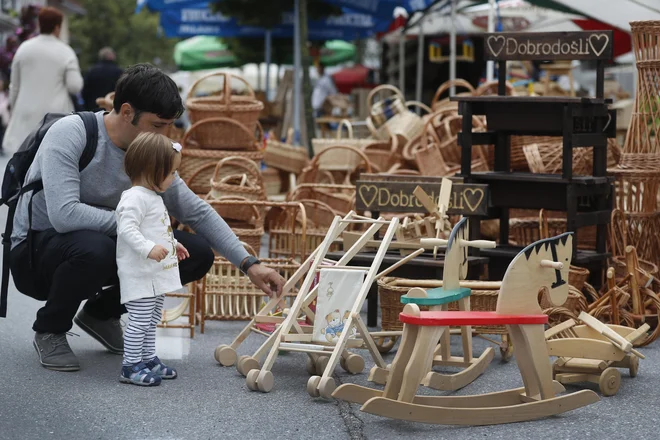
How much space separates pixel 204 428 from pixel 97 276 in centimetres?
100

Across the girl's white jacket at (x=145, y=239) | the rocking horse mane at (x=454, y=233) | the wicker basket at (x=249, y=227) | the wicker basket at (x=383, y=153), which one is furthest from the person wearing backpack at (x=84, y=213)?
the wicker basket at (x=383, y=153)

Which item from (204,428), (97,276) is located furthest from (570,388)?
(97,276)

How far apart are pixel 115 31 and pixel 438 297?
147ft

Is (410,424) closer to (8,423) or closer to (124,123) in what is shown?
(8,423)

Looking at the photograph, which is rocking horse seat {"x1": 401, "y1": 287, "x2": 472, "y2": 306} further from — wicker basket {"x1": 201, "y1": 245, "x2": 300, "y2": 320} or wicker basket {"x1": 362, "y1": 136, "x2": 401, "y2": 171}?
wicker basket {"x1": 362, "y1": 136, "x2": 401, "y2": 171}

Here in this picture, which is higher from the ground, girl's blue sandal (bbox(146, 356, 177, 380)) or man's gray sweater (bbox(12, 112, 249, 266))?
man's gray sweater (bbox(12, 112, 249, 266))

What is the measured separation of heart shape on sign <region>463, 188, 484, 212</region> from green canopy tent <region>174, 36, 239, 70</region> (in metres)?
18.2

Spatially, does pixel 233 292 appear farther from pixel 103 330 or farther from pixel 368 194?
pixel 103 330

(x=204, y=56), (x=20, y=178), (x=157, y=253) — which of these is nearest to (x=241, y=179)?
(x=20, y=178)

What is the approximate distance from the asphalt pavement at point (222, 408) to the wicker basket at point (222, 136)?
3.59m

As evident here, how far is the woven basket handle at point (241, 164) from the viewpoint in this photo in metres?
7.79

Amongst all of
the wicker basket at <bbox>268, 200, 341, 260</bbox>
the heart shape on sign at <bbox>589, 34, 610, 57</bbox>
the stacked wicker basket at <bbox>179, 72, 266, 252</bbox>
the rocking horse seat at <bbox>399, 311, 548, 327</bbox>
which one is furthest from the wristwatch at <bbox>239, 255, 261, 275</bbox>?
the stacked wicker basket at <bbox>179, 72, 266, 252</bbox>

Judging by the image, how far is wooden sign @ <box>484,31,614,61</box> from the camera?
6.34 m

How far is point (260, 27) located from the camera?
15719 mm
